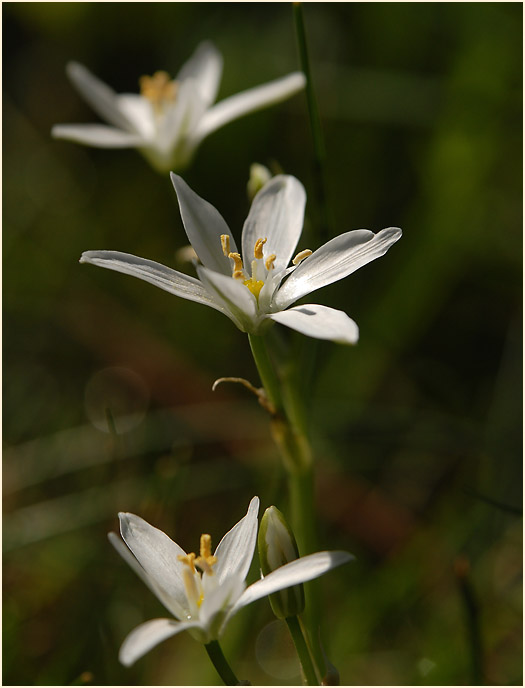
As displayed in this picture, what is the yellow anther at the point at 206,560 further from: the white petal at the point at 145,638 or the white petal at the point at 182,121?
the white petal at the point at 182,121

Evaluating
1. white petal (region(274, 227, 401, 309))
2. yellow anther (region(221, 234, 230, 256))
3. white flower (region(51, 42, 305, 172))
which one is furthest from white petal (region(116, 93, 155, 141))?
white petal (region(274, 227, 401, 309))

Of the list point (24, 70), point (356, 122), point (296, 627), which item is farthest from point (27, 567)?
point (24, 70)

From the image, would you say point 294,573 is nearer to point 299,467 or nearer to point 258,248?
point 299,467

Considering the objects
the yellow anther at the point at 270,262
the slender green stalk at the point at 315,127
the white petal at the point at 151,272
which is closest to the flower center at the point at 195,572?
the white petal at the point at 151,272

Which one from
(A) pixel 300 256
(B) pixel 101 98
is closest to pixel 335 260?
(A) pixel 300 256

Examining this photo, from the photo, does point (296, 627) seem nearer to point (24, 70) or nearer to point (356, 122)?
point (356, 122)
